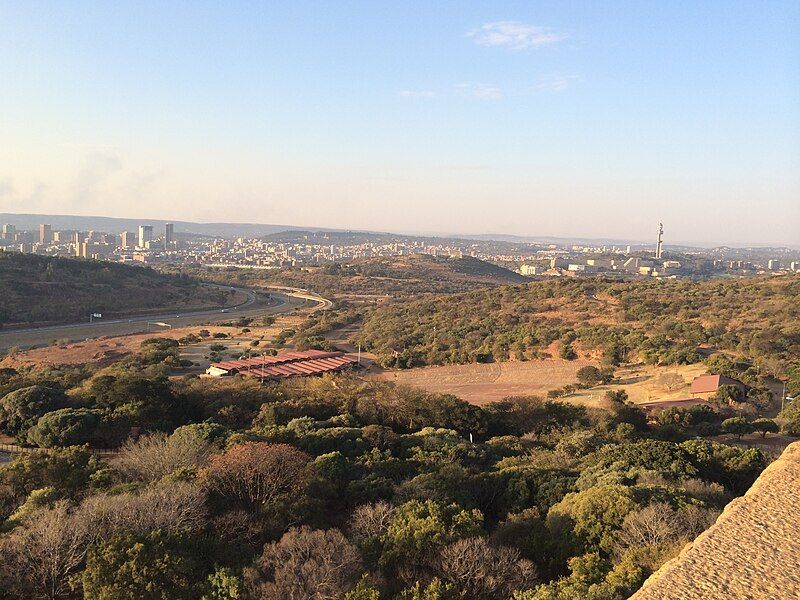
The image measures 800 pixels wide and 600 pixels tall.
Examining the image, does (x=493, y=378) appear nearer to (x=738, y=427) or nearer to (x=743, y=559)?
(x=738, y=427)

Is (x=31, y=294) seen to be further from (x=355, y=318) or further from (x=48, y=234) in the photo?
(x=48, y=234)

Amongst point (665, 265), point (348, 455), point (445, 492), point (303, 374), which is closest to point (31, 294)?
point (303, 374)

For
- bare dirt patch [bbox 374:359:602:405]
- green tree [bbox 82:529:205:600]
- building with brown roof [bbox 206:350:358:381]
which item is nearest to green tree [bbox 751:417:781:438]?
Result: bare dirt patch [bbox 374:359:602:405]

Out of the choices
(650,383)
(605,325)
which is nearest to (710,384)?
(650,383)

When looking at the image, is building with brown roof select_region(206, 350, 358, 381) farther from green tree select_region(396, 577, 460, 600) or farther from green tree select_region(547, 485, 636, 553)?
green tree select_region(396, 577, 460, 600)

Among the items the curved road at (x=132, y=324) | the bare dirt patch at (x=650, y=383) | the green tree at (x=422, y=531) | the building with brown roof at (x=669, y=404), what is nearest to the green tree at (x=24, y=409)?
the green tree at (x=422, y=531)

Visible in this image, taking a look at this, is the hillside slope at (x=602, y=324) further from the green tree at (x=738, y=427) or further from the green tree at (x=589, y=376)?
the green tree at (x=738, y=427)
